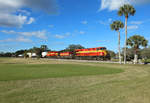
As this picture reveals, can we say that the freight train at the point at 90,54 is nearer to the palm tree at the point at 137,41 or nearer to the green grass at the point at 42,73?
the palm tree at the point at 137,41

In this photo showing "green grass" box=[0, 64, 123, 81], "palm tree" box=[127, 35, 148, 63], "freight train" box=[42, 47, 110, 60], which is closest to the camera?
"green grass" box=[0, 64, 123, 81]

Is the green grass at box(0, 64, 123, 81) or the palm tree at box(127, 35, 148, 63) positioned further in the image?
the palm tree at box(127, 35, 148, 63)

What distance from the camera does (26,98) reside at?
5773 mm

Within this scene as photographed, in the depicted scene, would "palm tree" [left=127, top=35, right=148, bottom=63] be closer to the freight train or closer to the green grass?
the freight train

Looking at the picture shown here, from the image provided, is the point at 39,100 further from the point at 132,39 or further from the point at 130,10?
the point at 132,39

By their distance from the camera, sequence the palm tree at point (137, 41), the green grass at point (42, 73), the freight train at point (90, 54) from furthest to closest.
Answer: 1. the freight train at point (90, 54)
2. the palm tree at point (137, 41)
3. the green grass at point (42, 73)

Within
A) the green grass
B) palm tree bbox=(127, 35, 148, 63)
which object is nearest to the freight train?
palm tree bbox=(127, 35, 148, 63)

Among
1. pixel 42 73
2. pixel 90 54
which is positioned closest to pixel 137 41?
pixel 90 54

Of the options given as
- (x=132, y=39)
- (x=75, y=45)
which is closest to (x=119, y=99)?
(x=132, y=39)

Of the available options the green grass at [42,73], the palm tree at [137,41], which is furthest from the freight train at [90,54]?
the green grass at [42,73]

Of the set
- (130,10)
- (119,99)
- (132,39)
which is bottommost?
(119,99)

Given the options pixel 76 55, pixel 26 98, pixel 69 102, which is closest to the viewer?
pixel 69 102

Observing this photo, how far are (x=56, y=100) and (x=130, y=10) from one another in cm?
3269

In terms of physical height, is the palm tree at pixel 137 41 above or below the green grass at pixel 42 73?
above
